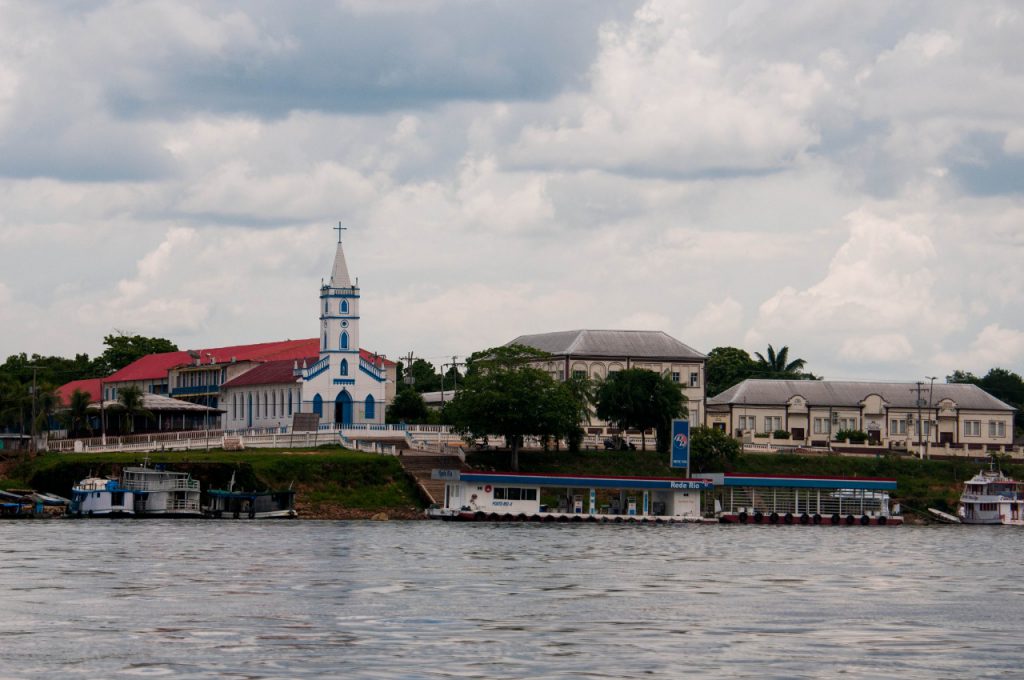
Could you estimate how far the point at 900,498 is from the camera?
11706 centimetres

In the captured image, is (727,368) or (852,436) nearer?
(852,436)

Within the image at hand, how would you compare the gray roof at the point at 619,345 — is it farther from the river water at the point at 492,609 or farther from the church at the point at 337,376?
the river water at the point at 492,609

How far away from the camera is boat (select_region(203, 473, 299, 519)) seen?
315 feet

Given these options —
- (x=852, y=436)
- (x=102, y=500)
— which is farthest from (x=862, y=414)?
(x=102, y=500)

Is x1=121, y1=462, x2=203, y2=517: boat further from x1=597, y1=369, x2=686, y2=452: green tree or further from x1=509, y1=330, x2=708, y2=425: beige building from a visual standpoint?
x1=509, y1=330, x2=708, y2=425: beige building

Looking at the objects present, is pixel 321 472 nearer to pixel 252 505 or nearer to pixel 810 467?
pixel 252 505

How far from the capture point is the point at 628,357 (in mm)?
144375

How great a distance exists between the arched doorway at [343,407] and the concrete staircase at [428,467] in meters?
17.9

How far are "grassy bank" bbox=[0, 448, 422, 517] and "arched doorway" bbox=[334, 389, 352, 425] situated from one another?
2397cm

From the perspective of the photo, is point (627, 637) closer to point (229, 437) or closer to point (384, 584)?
point (384, 584)

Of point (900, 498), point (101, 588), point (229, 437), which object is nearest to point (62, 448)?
point (229, 437)

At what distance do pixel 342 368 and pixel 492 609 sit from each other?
89913 mm

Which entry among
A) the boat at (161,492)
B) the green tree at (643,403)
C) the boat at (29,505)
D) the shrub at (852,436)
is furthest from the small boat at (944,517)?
the boat at (29,505)

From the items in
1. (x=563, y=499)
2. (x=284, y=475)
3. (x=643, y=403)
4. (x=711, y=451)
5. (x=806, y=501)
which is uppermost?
(x=643, y=403)
